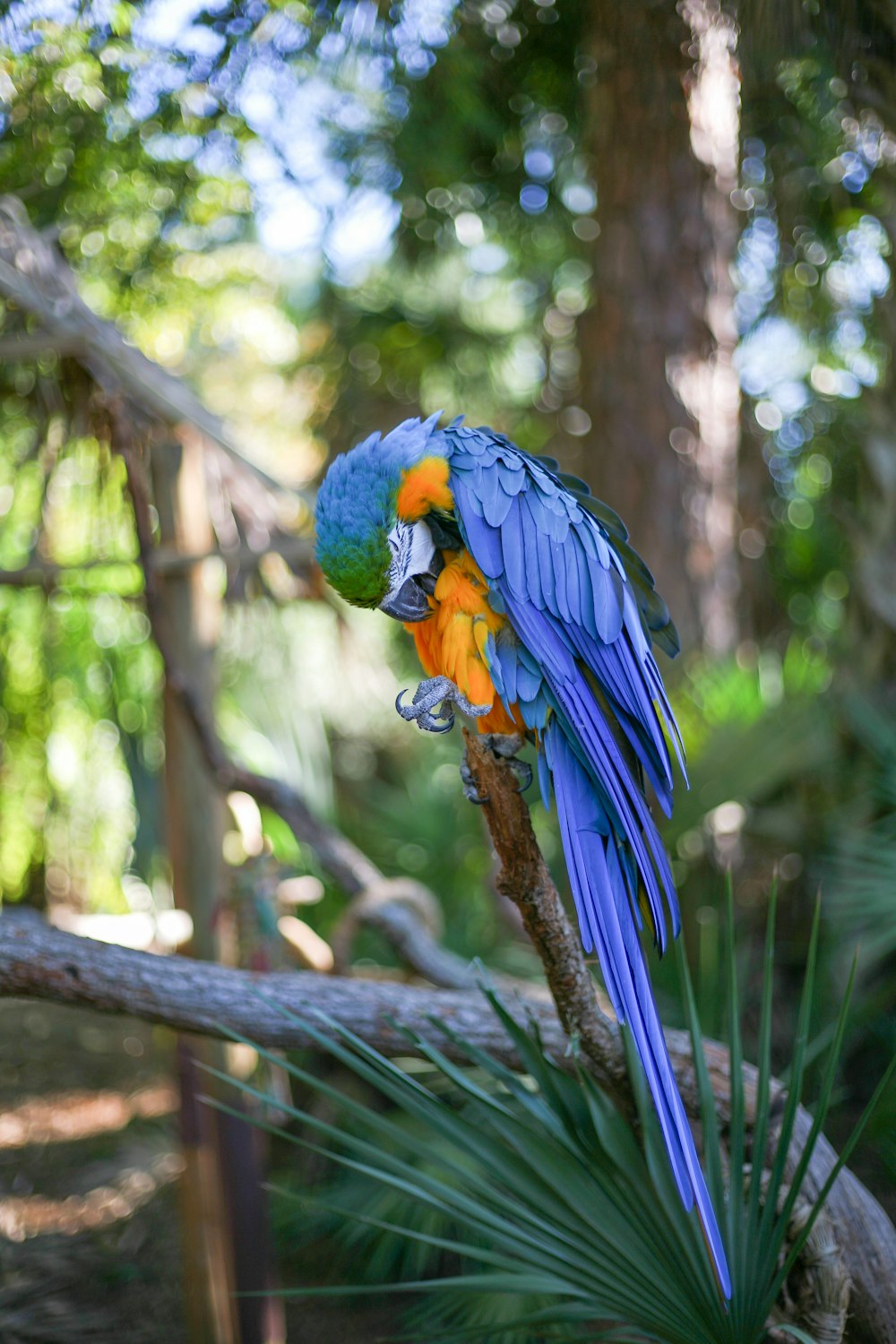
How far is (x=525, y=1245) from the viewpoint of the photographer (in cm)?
123

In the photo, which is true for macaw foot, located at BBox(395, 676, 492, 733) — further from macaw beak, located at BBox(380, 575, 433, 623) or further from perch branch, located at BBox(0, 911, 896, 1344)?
perch branch, located at BBox(0, 911, 896, 1344)

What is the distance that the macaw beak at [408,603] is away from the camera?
4.51 feet

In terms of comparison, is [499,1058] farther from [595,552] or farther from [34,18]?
[34,18]

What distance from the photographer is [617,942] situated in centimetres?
122

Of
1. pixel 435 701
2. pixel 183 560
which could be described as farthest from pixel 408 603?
pixel 183 560

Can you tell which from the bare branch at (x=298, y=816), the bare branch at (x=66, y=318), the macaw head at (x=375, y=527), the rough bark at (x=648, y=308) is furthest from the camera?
the rough bark at (x=648, y=308)

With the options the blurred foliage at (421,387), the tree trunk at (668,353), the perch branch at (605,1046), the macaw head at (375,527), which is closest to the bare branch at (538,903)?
the perch branch at (605,1046)

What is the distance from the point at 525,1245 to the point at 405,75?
2820 millimetres

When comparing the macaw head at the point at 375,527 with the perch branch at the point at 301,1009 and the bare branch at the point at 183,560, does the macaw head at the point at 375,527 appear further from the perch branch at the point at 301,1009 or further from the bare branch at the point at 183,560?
the bare branch at the point at 183,560

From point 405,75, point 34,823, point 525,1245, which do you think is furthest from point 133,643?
point 525,1245

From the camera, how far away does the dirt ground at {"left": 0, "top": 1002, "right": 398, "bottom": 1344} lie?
301 cm

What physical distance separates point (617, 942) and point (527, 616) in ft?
1.49

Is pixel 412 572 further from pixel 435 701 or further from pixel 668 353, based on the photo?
pixel 668 353

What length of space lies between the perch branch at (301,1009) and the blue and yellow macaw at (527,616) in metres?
0.32
